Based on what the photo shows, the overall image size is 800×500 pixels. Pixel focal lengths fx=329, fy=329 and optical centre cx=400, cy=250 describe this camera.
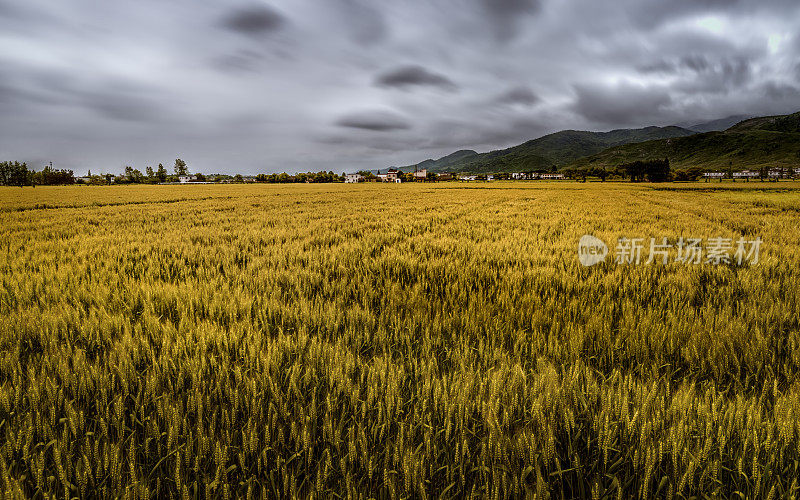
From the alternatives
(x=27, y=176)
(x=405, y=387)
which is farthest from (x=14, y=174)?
(x=405, y=387)

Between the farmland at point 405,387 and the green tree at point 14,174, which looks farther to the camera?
the green tree at point 14,174

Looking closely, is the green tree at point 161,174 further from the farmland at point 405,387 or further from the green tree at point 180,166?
the farmland at point 405,387

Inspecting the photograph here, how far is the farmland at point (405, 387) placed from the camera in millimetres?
1315

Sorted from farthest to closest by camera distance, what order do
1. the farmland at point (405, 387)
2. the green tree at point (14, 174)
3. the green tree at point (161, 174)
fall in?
1. the green tree at point (161, 174)
2. the green tree at point (14, 174)
3. the farmland at point (405, 387)

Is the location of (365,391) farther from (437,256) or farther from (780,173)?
(780,173)

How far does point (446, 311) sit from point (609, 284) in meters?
2.18

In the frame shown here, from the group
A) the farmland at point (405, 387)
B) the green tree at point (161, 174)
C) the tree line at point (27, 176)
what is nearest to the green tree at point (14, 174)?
the tree line at point (27, 176)

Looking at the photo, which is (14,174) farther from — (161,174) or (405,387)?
(405,387)

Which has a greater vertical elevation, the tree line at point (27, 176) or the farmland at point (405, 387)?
the tree line at point (27, 176)

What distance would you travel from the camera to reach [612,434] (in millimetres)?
1464

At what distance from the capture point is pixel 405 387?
1.97 meters

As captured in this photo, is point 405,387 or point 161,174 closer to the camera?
point 405,387

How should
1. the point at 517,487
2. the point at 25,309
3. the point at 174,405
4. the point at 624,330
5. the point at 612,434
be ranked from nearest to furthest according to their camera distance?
the point at 517,487
the point at 612,434
the point at 174,405
the point at 624,330
the point at 25,309

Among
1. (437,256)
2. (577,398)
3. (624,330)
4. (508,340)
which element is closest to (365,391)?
(577,398)
